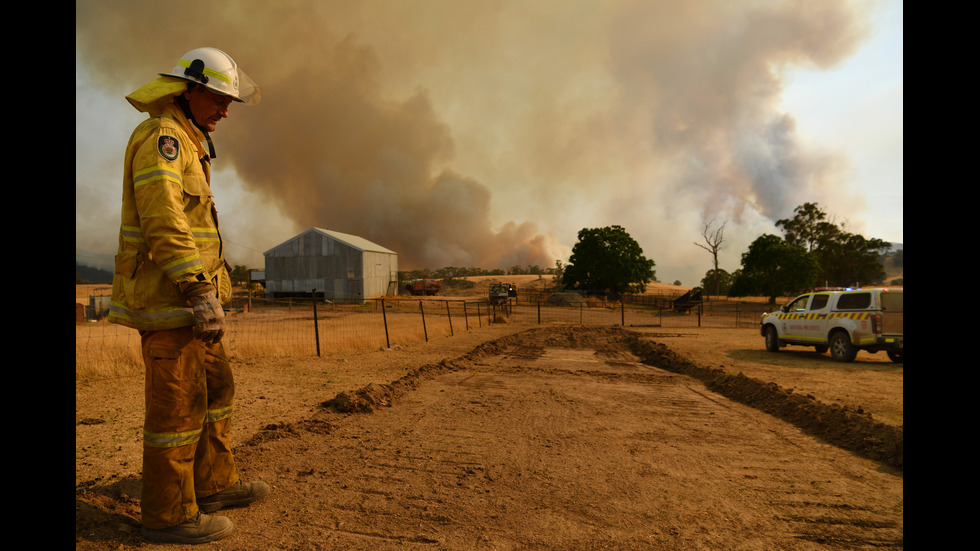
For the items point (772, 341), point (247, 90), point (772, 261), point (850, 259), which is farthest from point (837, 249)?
point (247, 90)

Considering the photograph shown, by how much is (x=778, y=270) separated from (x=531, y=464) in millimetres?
51449

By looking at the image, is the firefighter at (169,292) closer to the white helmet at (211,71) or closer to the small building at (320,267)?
the white helmet at (211,71)

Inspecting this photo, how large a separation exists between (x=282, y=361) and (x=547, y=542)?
8471 mm

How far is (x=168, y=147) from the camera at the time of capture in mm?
2602

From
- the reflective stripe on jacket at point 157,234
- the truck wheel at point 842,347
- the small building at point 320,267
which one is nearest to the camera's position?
the reflective stripe on jacket at point 157,234

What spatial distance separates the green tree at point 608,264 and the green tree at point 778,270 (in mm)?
10018

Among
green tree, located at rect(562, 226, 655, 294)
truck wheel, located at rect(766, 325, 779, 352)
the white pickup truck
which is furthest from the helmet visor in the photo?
green tree, located at rect(562, 226, 655, 294)

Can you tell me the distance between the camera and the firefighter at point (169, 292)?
2.51 m

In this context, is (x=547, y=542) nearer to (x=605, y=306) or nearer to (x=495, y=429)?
(x=495, y=429)

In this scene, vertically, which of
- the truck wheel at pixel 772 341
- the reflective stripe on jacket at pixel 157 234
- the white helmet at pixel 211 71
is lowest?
the truck wheel at pixel 772 341

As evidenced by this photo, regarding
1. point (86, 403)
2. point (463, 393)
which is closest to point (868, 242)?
point (463, 393)

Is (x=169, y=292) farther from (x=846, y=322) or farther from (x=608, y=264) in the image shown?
(x=608, y=264)

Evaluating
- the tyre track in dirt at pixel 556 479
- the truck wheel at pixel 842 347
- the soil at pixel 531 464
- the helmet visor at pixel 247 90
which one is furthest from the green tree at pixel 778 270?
the helmet visor at pixel 247 90

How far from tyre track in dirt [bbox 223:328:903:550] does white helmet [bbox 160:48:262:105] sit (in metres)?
2.60
